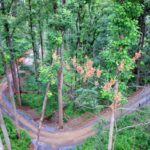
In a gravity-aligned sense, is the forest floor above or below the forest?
below

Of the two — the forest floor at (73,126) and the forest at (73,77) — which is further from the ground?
the forest at (73,77)

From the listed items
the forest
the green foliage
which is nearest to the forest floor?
the forest

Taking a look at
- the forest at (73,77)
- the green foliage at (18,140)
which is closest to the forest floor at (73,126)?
the forest at (73,77)

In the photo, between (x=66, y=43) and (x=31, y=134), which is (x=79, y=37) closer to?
(x=66, y=43)

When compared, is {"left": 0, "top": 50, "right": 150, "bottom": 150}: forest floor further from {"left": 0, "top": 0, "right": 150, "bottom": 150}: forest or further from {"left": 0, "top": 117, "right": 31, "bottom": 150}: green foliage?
{"left": 0, "top": 117, "right": 31, "bottom": 150}: green foliage

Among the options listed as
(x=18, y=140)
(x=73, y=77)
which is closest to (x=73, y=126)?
(x=73, y=77)

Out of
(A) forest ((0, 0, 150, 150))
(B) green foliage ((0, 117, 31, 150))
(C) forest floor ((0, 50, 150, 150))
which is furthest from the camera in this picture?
(C) forest floor ((0, 50, 150, 150))

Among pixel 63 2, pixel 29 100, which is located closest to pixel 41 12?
pixel 63 2

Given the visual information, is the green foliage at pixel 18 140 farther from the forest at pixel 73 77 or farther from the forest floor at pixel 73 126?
the forest floor at pixel 73 126
